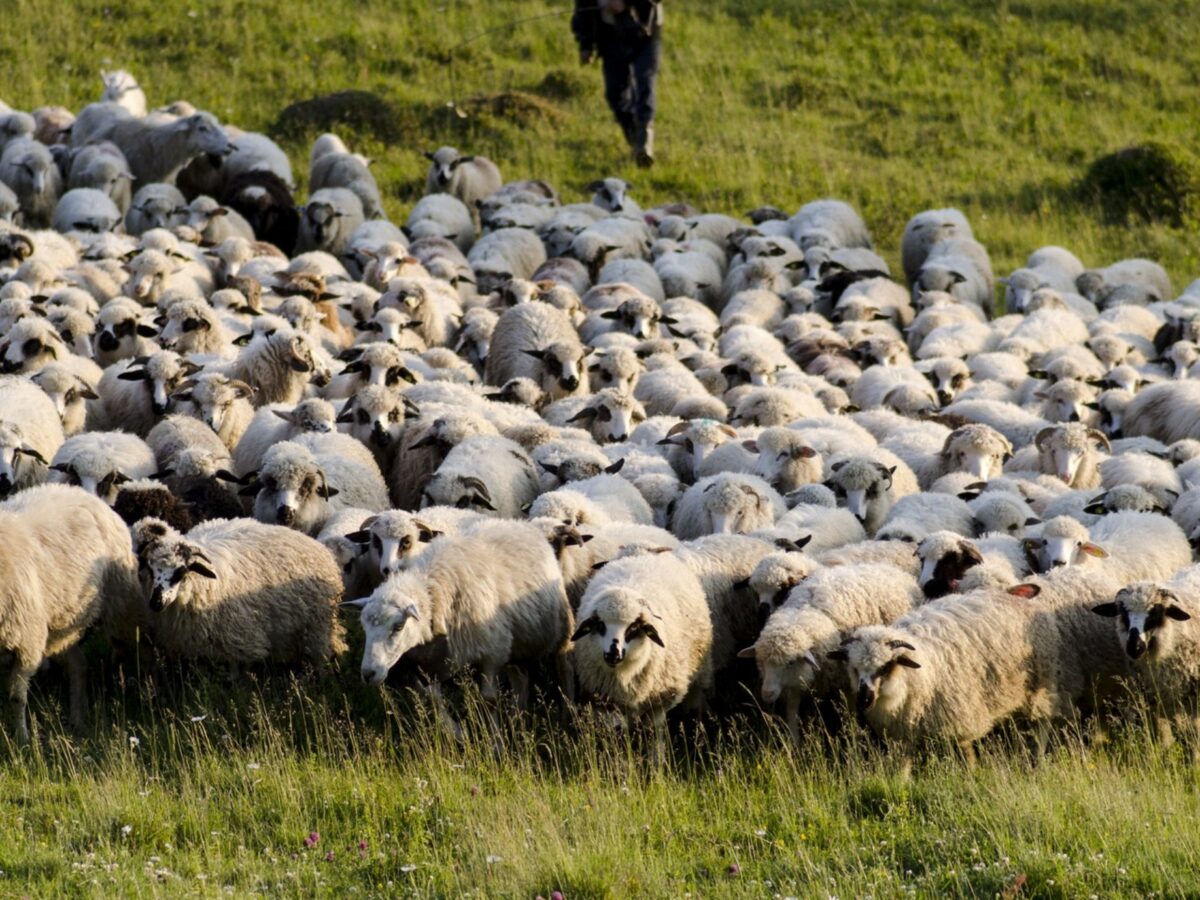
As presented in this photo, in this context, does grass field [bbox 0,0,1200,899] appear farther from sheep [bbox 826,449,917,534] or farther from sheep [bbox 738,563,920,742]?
sheep [bbox 826,449,917,534]

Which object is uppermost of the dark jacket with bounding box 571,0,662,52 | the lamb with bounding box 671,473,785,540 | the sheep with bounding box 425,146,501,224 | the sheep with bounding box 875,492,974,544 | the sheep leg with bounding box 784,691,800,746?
the dark jacket with bounding box 571,0,662,52

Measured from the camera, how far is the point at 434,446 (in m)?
10.9

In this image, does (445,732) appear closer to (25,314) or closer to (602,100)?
(25,314)

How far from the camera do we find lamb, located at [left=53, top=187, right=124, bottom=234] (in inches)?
703

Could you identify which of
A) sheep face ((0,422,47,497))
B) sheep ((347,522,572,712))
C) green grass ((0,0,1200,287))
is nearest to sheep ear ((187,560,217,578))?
sheep ((347,522,572,712))

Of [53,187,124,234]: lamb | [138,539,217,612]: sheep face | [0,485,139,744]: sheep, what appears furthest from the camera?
[53,187,124,234]: lamb

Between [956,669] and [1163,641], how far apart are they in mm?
1068

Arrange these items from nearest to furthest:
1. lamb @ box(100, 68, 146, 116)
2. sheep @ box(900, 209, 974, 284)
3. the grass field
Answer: the grass field → sheep @ box(900, 209, 974, 284) → lamb @ box(100, 68, 146, 116)

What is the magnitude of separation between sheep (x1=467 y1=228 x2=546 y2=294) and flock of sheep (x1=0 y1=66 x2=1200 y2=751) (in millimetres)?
53

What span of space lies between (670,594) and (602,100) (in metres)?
18.9

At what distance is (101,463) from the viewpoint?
31.7ft

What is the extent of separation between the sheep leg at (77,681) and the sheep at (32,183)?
38.7 feet

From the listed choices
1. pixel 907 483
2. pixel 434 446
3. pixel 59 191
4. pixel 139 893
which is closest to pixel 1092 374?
pixel 907 483

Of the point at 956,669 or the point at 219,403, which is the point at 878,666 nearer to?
the point at 956,669
